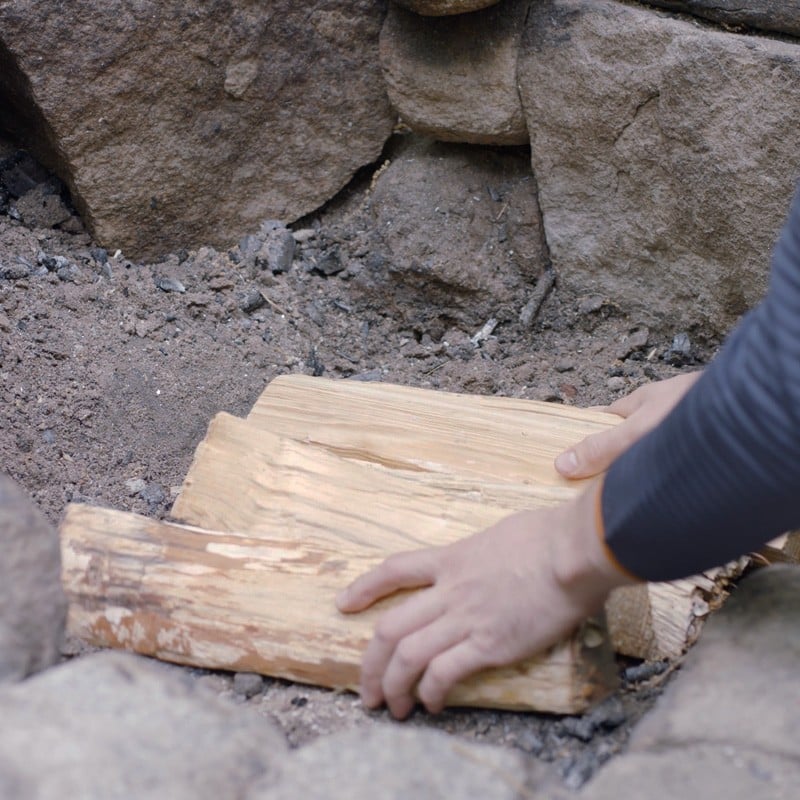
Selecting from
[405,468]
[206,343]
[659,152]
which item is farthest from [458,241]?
[405,468]

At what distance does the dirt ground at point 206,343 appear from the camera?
2.32 metres

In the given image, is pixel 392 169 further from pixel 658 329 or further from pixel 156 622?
pixel 156 622

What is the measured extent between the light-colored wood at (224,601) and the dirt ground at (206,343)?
74 cm

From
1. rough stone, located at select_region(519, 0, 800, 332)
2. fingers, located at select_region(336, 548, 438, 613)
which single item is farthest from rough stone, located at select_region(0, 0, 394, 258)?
fingers, located at select_region(336, 548, 438, 613)

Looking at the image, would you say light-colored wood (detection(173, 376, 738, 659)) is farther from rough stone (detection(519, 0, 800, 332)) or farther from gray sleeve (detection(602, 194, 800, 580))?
rough stone (detection(519, 0, 800, 332))

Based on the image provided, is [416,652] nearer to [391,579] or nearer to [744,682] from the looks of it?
[391,579]

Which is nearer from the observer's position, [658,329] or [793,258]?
[793,258]

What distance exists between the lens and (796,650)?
1.17 m

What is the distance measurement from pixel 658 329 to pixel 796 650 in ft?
5.27

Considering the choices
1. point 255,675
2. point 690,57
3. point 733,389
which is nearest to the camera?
point 733,389

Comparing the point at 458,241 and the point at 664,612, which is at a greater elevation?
the point at 664,612

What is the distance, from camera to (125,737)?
1.01 m

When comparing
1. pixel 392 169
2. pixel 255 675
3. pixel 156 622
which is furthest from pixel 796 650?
pixel 392 169

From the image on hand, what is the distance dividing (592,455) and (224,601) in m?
0.65
